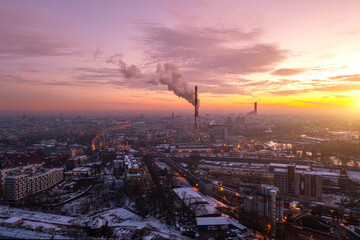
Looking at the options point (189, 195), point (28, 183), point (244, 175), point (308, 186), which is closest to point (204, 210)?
point (189, 195)

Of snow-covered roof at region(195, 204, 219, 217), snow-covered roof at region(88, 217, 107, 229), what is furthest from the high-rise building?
snow-covered roof at region(88, 217, 107, 229)

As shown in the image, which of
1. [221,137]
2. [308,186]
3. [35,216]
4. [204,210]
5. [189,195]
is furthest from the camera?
[221,137]

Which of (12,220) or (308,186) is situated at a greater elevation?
(308,186)

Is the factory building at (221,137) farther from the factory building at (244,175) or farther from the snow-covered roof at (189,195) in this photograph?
the snow-covered roof at (189,195)

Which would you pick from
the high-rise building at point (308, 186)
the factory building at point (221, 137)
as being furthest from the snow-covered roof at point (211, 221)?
the factory building at point (221, 137)

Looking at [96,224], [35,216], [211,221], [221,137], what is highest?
[221,137]

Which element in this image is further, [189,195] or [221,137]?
[221,137]

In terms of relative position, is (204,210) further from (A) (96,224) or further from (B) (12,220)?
(B) (12,220)

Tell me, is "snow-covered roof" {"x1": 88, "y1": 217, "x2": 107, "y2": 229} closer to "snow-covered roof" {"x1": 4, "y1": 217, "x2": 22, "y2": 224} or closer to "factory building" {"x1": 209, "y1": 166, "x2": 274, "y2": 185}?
"snow-covered roof" {"x1": 4, "y1": 217, "x2": 22, "y2": 224}
